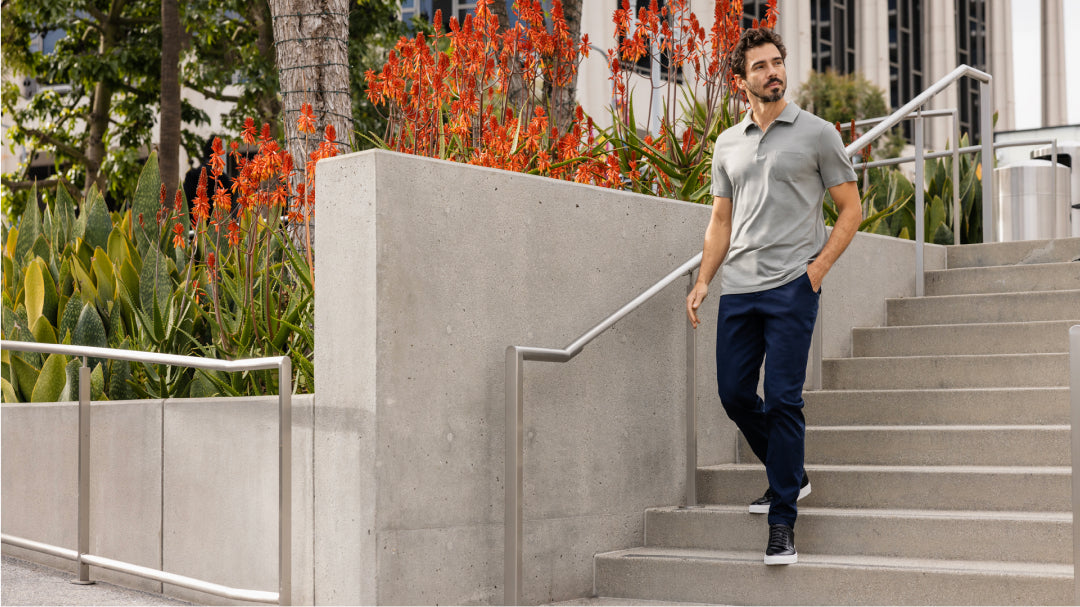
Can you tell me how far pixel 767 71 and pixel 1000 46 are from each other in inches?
2005

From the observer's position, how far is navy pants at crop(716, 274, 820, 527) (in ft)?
15.3

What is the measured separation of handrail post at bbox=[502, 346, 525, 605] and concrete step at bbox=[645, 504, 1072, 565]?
3.38 ft

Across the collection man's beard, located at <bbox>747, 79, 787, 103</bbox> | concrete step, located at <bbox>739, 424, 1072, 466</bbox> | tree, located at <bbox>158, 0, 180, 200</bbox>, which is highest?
tree, located at <bbox>158, 0, 180, 200</bbox>

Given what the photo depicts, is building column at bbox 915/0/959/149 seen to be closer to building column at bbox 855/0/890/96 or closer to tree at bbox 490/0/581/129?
building column at bbox 855/0/890/96

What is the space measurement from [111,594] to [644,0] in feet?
89.5

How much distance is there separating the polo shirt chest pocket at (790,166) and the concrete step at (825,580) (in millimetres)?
1483

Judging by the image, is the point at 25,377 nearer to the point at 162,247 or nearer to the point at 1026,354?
the point at 162,247

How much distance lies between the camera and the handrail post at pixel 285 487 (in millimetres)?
4469

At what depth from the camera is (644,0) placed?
30.7 metres

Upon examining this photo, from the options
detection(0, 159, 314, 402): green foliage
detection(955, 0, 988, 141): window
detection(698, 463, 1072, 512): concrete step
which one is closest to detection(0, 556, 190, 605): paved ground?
detection(0, 159, 314, 402): green foliage

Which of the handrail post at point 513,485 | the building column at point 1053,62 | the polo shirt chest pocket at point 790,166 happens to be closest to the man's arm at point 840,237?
the polo shirt chest pocket at point 790,166

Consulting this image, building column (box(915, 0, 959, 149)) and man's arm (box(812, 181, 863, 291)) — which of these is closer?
man's arm (box(812, 181, 863, 291))

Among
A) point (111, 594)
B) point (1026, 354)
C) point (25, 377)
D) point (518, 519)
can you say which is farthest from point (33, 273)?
point (1026, 354)

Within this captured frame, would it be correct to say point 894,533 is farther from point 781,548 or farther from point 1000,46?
point 1000,46
